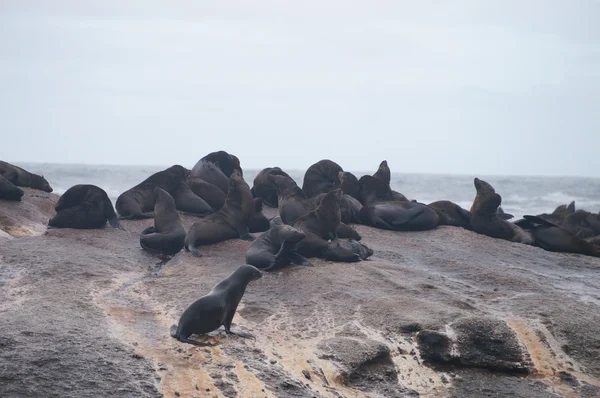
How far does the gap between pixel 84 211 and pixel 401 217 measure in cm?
504

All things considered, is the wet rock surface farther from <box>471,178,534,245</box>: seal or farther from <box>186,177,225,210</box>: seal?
<box>186,177,225,210</box>: seal

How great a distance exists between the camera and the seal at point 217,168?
44.9ft

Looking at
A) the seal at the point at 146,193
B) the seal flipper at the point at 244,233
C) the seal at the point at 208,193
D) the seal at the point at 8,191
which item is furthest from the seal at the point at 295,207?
the seal at the point at 8,191

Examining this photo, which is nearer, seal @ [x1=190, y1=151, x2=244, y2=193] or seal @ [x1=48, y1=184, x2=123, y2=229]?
seal @ [x1=48, y1=184, x2=123, y2=229]

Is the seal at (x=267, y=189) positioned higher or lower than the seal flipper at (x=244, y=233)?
higher

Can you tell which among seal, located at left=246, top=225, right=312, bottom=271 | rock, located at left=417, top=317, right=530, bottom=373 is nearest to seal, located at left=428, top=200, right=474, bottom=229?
seal, located at left=246, top=225, right=312, bottom=271

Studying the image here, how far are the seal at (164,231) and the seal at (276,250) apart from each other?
1.65 meters

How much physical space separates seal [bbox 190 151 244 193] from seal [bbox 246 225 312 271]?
15.0ft

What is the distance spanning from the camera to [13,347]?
5.13m

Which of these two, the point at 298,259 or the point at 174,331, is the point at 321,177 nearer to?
the point at 298,259

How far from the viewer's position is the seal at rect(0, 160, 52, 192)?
1495 cm

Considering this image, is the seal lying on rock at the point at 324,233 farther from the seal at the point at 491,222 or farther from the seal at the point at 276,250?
the seal at the point at 491,222

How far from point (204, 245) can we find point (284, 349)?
455 centimetres

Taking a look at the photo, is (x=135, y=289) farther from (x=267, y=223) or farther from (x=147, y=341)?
(x=267, y=223)
